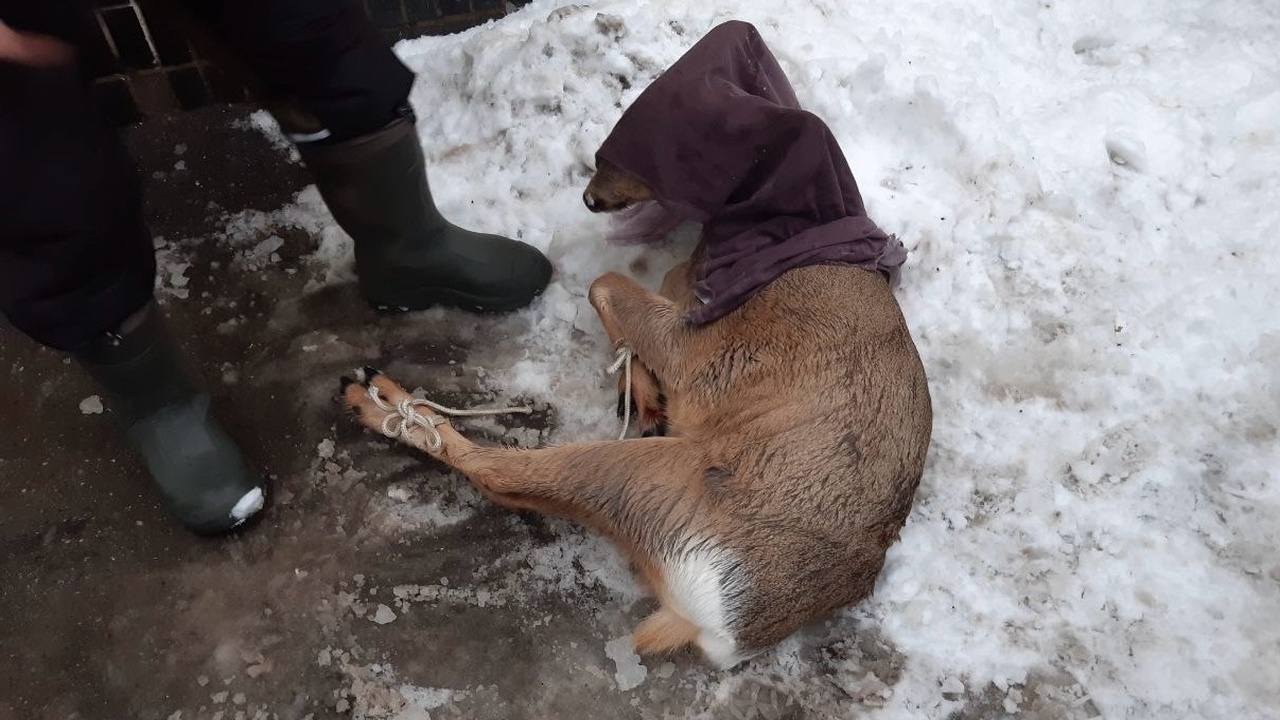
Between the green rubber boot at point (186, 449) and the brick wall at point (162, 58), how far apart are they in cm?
165

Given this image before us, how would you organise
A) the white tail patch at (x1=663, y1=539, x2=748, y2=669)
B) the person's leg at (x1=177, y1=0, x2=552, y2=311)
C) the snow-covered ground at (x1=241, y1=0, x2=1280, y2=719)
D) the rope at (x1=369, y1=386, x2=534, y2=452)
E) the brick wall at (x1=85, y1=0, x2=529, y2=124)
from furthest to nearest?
the brick wall at (x1=85, y1=0, x2=529, y2=124) < the rope at (x1=369, y1=386, x2=534, y2=452) < the snow-covered ground at (x1=241, y1=0, x2=1280, y2=719) < the white tail patch at (x1=663, y1=539, x2=748, y2=669) < the person's leg at (x1=177, y1=0, x2=552, y2=311)

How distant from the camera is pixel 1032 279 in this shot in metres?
3.26

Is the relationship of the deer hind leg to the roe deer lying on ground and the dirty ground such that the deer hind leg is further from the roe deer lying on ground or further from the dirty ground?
the dirty ground

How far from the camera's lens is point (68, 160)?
1.95m

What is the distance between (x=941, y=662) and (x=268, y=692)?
6.60 feet

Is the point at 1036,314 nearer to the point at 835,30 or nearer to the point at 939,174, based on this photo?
the point at 939,174

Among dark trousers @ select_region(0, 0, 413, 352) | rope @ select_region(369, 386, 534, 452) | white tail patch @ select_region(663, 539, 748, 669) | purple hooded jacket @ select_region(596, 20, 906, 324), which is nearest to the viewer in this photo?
dark trousers @ select_region(0, 0, 413, 352)

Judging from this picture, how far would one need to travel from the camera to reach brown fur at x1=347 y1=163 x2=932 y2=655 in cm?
240

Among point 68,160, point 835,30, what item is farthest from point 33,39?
point 835,30

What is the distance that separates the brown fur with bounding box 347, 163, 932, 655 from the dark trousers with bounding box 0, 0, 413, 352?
971mm

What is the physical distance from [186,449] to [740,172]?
1.99 m

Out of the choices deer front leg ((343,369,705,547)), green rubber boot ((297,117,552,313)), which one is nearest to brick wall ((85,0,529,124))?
green rubber boot ((297,117,552,313))

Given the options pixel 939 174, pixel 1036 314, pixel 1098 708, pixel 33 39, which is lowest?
pixel 1098 708

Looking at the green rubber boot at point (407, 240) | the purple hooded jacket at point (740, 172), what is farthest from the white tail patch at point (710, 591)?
the green rubber boot at point (407, 240)
